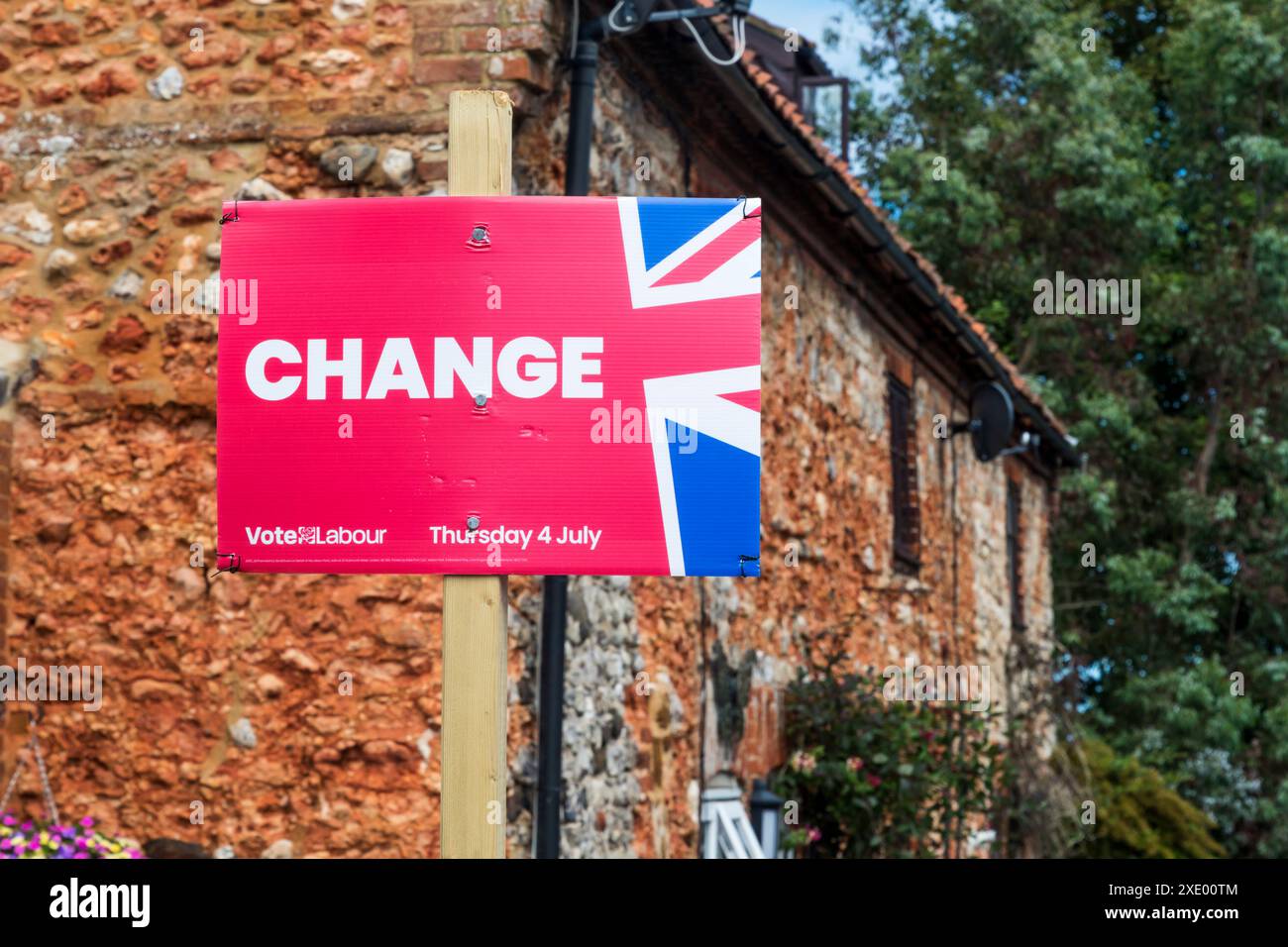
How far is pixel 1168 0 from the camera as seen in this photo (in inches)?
882

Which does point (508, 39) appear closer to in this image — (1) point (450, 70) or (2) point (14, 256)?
(1) point (450, 70)

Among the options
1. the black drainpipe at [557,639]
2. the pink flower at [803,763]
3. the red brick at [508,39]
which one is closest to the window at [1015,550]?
the pink flower at [803,763]

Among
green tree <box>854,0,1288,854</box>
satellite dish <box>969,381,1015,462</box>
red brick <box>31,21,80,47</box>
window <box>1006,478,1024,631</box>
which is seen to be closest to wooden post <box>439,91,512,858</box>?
red brick <box>31,21,80,47</box>

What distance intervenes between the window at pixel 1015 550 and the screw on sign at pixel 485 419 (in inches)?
483

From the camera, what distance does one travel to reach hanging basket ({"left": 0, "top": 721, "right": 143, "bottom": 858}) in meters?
5.43

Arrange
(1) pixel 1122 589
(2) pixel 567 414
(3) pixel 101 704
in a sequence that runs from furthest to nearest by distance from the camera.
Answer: (1) pixel 1122 589 < (3) pixel 101 704 < (2) pixel 567 414

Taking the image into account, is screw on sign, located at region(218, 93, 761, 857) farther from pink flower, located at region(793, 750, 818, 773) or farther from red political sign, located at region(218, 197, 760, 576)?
pink flower, located at region(793, 750, 818, 773)

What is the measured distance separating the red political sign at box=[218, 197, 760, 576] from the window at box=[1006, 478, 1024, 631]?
1228cm

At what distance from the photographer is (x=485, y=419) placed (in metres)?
2.94

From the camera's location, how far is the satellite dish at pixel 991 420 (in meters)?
12.5
